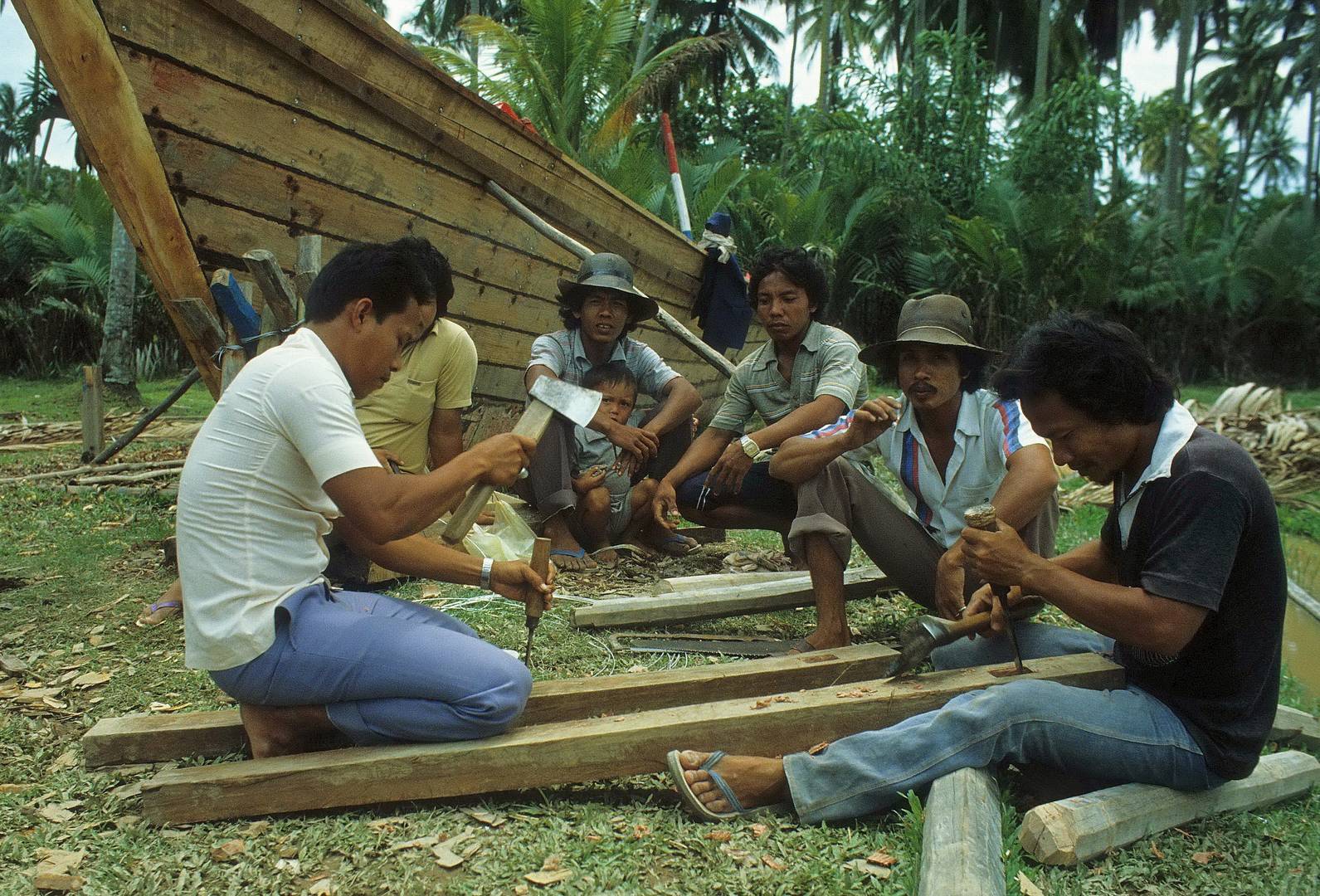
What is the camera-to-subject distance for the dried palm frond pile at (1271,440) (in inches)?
331

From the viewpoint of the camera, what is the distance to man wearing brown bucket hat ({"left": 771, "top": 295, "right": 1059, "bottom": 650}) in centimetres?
352

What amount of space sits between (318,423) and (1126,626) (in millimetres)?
2007

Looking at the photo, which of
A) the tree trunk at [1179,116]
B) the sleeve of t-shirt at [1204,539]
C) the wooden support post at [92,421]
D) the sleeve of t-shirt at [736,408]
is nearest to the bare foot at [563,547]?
the sleeve of t-shirt at [736,408]

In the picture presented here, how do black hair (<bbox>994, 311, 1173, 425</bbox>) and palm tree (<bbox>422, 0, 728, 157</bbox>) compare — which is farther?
palm tree (<bbox>422, 0, 728, 157</bbox>)

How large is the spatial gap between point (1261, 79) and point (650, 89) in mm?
28245

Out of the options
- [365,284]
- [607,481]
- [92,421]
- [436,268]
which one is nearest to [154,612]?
[436,268]

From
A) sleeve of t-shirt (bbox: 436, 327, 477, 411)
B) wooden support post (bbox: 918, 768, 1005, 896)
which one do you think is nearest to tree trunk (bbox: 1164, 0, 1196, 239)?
sleeve of t-shirt (bbox: 436, 327, 477, 411)

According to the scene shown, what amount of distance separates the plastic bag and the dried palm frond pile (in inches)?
195

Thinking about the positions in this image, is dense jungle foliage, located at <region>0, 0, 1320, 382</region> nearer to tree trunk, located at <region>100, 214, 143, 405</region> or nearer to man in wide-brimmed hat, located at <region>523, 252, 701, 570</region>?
tree trunk, located at <region>100, 214, 143, 405</region>

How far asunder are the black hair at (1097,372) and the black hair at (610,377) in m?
2.81

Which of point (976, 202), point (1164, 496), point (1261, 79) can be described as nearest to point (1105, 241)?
point (976, 202)

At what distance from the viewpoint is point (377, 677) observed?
2.51 m

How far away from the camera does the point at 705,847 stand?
2.36 meters

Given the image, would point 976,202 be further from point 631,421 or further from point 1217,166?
point 1217,166
